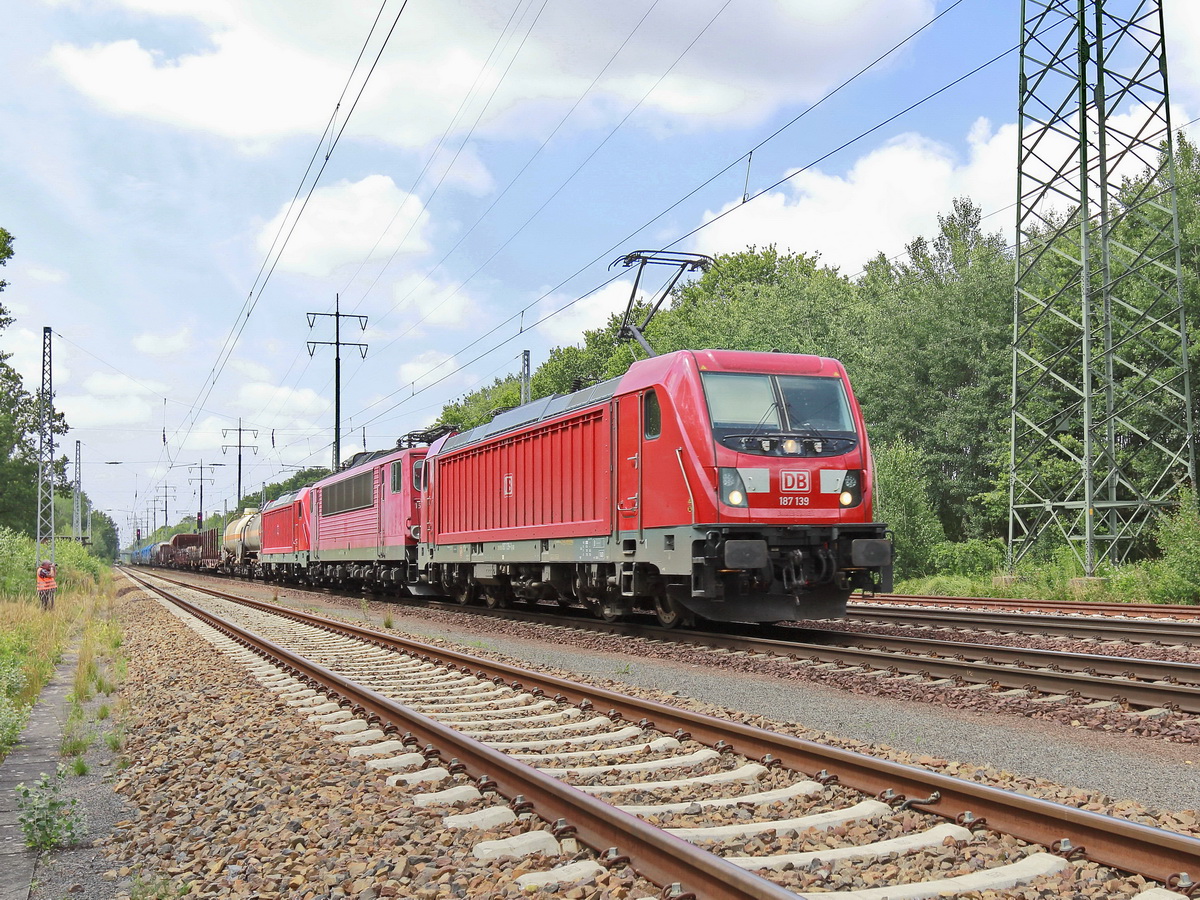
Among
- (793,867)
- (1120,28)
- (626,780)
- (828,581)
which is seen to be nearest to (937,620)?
(828,581)

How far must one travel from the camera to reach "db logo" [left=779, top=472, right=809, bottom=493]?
40.1 ft

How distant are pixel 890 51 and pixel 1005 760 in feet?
30.4

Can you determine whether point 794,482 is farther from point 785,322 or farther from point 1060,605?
point 785,322

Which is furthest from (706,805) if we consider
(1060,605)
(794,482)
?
(1060,605)

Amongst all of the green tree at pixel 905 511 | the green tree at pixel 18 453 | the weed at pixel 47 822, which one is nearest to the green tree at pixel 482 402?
the green tree at pixel 18 453

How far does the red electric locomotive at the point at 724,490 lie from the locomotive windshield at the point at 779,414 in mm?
16

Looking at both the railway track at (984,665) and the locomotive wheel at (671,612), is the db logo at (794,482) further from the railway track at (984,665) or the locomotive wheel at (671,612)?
the locomotive wheel at (671,612)

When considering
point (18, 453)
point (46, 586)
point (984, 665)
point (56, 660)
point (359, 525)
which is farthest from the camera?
point (18, 453)

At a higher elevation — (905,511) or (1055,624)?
(905,511)

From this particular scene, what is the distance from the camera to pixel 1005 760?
638cm

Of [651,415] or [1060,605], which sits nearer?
[651,415]

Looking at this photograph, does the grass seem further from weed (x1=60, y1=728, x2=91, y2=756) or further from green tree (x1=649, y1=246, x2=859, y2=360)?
green tree (x1=649, y1=246, x2=859, y2=360)

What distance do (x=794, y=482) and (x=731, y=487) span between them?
2.89 ft

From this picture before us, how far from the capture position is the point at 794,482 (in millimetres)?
12289
